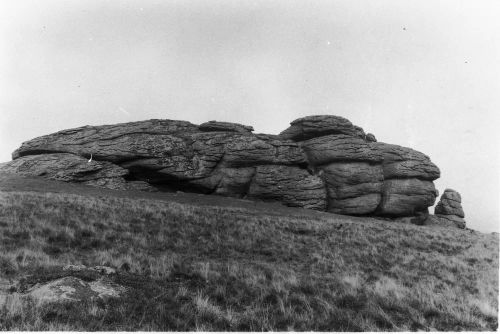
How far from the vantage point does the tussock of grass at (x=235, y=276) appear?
7145 mm

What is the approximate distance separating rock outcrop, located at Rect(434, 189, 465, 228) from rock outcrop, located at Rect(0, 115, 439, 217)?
716cm

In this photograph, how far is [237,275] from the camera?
1106cm

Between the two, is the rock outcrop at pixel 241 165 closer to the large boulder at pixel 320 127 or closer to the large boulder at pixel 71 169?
the large boulder at pixel 71 169

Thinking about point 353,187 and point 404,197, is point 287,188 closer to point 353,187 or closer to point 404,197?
point 353,187

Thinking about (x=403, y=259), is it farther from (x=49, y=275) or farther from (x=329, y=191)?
(x=329, y=191)

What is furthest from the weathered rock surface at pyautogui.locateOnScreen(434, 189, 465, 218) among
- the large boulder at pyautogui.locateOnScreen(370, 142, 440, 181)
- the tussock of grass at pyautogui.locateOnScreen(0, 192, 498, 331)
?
the tussock of grass at pyautogui.locateOnScreen(0, 192, 498, 331)

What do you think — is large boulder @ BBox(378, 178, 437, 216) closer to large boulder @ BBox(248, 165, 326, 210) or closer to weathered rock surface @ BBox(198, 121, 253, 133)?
large boulder @ BBox(248, 165, 326, 210)

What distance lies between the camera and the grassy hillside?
23.5 feet

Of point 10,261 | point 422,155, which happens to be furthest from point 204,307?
point 422,155

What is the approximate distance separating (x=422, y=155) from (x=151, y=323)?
53506 millimetres

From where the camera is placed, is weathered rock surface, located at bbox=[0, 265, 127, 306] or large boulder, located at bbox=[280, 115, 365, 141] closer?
weathered rock surface, located at bbox=[0, 265, 127, 306]

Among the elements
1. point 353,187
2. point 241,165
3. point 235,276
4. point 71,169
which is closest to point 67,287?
point 235,276

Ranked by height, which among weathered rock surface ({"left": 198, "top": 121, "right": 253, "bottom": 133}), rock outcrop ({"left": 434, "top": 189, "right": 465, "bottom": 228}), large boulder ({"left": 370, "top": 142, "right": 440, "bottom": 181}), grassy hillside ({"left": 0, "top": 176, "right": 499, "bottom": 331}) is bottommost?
grassy hillside ({"left": 0, "top": 176, "right": 499, "bottom": 331})

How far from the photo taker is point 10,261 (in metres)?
9.26
